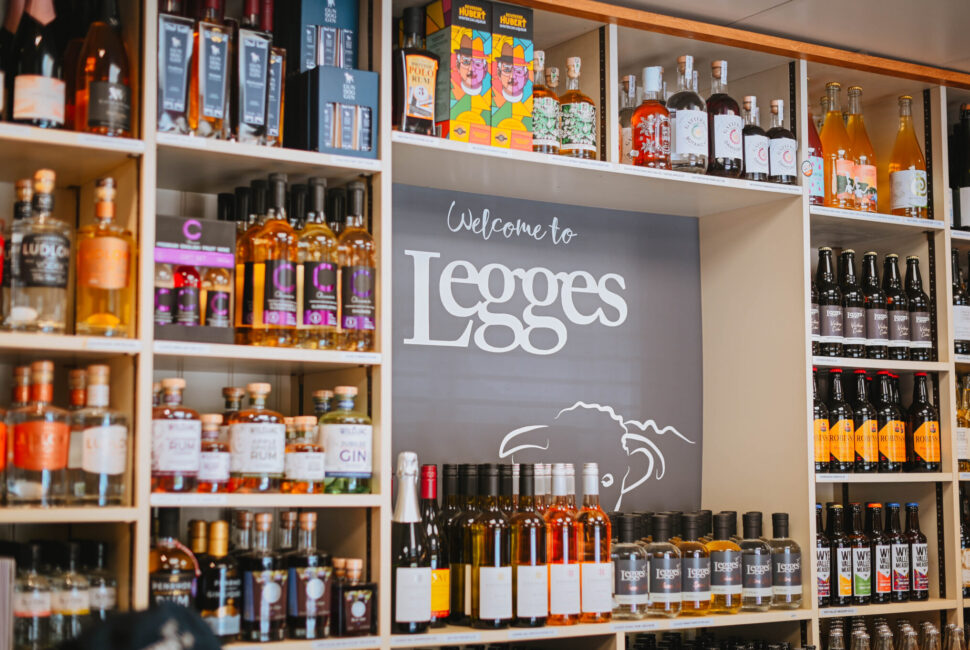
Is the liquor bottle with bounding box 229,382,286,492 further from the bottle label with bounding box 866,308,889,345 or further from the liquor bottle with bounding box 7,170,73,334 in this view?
the bottle label with bounding box 866,308,889,345

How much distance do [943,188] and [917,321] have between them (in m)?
0.44

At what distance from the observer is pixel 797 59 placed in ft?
11.1

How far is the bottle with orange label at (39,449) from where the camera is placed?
7.45 ft

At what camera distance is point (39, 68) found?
7.95ft

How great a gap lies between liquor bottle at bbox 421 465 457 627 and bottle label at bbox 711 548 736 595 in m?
0.80

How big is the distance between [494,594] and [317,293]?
854mm

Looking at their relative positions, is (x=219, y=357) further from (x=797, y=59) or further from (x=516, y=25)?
(x=797, y=59)

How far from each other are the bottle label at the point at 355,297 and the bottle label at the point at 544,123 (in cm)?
66

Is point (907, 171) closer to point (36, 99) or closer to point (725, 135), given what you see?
point (725, 135)

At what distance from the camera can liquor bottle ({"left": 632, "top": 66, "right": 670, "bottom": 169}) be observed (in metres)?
3.16

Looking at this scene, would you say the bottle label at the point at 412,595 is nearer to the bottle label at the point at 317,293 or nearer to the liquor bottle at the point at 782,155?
the bottle label at the point at 317,293

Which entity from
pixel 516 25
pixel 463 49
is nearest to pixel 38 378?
pixel 463 49

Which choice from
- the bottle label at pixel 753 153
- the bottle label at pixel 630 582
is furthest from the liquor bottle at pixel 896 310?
the bottle label at pixel 630 582

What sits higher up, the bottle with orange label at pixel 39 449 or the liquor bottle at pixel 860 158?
the liquor bottle at pixel 860 158
